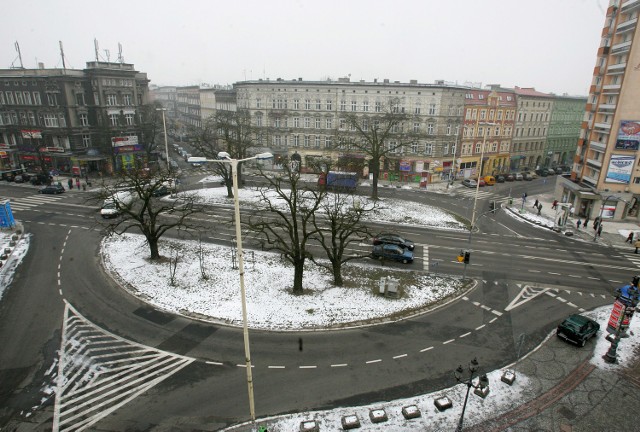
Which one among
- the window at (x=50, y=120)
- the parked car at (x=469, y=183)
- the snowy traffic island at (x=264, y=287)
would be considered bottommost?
the snowy traffic island at (x=264, y=287)

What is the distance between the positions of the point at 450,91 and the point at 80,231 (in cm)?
5682

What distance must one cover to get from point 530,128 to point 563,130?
568 inches

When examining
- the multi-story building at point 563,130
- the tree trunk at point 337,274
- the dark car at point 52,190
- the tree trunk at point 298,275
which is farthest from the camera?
the multi-story building at point 563,130

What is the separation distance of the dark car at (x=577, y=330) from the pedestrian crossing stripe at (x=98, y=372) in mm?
21213

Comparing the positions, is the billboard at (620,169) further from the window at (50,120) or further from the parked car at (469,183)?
the window at (50,120)

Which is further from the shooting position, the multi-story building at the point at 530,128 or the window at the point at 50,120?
the multi-story building at the point at 530,128

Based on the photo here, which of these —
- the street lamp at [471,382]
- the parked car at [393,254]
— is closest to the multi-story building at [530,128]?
the parked car at [393,254]

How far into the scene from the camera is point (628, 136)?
146 feet

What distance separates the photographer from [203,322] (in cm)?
2322

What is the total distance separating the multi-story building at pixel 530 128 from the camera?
76.2m

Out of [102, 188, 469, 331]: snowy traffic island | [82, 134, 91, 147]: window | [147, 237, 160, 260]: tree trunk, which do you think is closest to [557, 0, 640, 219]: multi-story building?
[102, 188, 469, 331]: snowy traffic island

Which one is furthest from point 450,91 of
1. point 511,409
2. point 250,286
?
point 511,409

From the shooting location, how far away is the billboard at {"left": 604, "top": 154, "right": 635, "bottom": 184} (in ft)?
148

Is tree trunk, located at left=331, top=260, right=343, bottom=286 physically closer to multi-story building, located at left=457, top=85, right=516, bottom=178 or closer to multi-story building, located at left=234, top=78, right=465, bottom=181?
multi-story building, located at left=234, top=78, right=465, bottom=181
